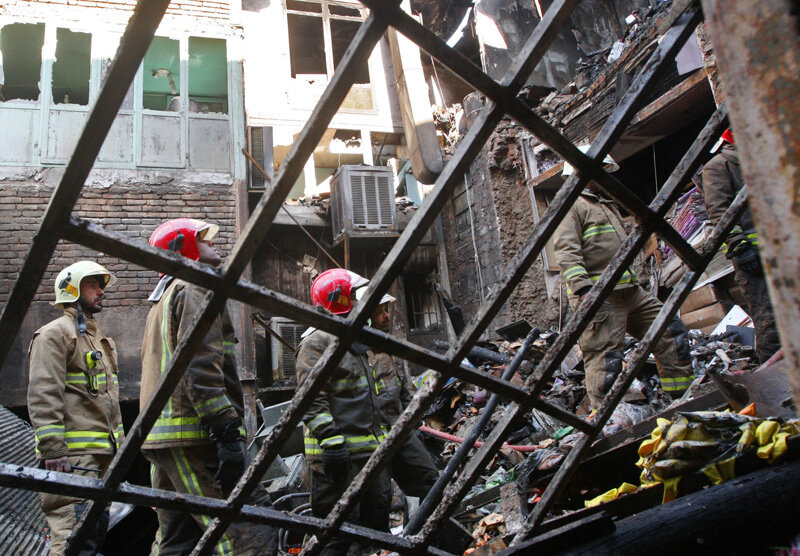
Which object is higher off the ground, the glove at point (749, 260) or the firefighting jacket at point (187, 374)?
the glove at point (749, 260)

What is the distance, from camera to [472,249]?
35.3ft

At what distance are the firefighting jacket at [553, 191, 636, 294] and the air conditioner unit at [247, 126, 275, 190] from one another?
21.6ft

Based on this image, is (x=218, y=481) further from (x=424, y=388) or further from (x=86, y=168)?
(x=86, y=168)

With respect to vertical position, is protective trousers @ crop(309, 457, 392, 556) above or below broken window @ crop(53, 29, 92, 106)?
below

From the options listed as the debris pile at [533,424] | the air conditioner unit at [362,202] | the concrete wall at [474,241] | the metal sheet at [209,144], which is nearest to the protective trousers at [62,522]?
the debris pile at [533,424]

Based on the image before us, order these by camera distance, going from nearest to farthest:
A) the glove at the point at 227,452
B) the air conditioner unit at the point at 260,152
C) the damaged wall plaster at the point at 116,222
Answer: the glove at the point at 227,452, the damaged wall plaster at the point at 116,222, the air conditioner unit at the point at 260,152

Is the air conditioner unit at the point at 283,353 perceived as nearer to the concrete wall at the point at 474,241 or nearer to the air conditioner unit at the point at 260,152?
the air conditioner unit at the point at 260,152

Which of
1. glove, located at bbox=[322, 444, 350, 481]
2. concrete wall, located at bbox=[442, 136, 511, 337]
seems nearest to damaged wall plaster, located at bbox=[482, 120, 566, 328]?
concrete wall, located at bbox=[442, 136, 511, 337]

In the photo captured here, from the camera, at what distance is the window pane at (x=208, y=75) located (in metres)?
9.02

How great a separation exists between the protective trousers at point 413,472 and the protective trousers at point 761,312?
263 cm

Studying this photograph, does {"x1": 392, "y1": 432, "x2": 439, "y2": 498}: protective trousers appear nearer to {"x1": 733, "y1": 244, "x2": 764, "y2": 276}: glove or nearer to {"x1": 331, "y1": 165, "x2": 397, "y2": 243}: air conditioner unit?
{"x1": 733, "y1": 244, "x2": 764, "y2": 276}: glove

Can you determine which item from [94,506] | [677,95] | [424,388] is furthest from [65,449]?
[677,95]

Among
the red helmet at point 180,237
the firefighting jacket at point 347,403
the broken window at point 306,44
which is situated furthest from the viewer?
the broken window at point 306,44

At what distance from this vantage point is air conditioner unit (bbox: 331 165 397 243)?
33.9 feet
